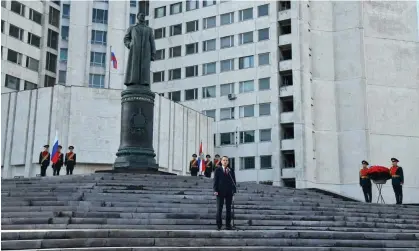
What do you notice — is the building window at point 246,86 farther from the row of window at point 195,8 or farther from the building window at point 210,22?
the building window at point 210,22

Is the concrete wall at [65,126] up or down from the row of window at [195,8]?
down

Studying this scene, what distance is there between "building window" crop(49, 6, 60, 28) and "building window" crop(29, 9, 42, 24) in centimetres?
248

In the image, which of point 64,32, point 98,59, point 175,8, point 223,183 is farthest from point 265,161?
point 223,183

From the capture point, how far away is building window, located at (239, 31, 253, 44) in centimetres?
5572

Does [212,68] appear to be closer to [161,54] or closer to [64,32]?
[161,54]

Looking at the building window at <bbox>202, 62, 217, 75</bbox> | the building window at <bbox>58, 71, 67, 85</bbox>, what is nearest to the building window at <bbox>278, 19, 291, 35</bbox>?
the building window at <bbox>202, 62, 217, 75</bbox>

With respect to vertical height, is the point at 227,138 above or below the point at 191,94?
below

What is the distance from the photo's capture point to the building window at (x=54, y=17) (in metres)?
63.6

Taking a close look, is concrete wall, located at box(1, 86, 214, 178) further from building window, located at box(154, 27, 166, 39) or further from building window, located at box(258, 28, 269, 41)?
building window, located at box(154, 27, 166, 39)

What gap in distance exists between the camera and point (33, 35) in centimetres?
5978

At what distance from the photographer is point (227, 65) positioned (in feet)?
186

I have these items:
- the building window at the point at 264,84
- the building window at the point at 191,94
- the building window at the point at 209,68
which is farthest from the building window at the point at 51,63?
the building window at the point at 264,84

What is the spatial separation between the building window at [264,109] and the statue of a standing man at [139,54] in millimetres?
29510

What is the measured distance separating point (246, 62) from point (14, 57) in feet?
86.9
